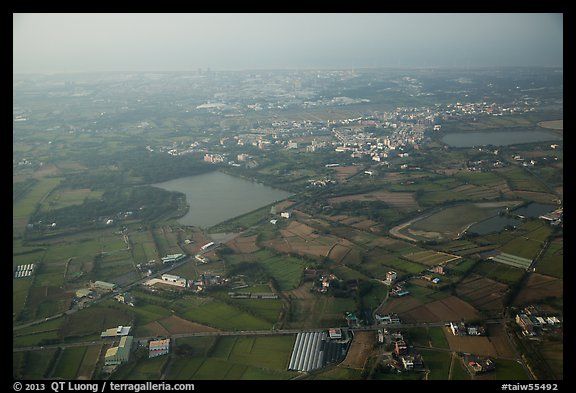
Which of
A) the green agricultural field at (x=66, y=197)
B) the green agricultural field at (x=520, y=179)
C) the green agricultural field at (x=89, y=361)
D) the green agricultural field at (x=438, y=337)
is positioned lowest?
the green agricultural field at (x=438, y=337)

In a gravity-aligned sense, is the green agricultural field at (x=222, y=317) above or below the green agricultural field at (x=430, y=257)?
below

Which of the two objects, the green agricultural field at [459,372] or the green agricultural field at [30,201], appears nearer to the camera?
the green agricultural field at [459,372]

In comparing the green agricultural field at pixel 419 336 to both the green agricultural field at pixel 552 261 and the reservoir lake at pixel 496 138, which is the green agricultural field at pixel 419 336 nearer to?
the green agricultural field at pixel 552 261

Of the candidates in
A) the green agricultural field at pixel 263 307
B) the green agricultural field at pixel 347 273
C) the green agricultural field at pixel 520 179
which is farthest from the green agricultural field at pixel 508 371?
the green agricultural field at pixel 520 179

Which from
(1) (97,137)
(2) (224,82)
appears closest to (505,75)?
(2) (224,82)

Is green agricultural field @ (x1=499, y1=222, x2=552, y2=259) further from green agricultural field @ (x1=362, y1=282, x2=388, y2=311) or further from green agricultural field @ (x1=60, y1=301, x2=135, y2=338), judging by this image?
green agricultural field @ (x1=60, y1=301, x2=135, y2=338)

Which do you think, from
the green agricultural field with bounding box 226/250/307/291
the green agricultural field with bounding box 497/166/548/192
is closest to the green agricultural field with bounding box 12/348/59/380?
the green agricultural field with bounding box 226/250/307/291
